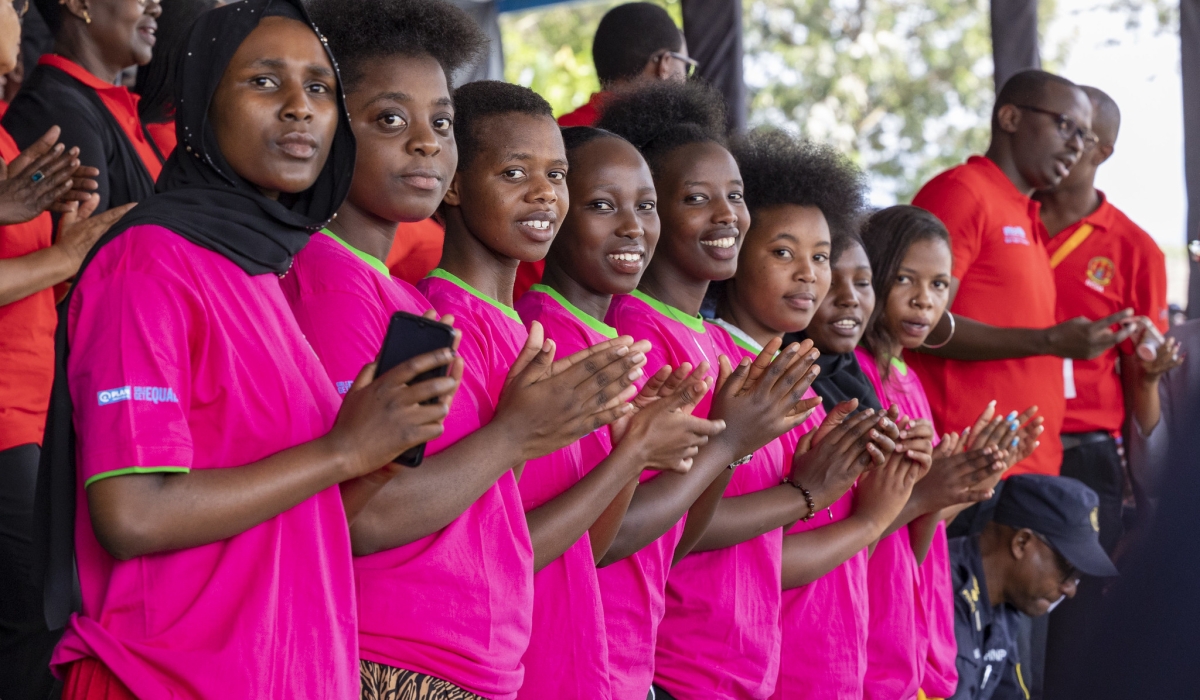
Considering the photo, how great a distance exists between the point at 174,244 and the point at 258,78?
0.35m

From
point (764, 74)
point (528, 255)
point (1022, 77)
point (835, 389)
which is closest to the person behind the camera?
point (528, 255)

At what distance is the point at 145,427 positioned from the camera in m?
1.66

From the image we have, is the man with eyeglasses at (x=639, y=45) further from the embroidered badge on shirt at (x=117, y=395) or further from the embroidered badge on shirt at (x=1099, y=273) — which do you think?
the embroidered badge on shirt at (x=117, y=395)

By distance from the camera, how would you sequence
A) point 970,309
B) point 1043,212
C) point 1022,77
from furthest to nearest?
point 1043,212 → point 1022,77 → point 970,309

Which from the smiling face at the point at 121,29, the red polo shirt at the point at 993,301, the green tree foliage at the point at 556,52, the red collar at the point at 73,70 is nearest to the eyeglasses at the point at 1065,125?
the red polo shirt at the point at 993,301

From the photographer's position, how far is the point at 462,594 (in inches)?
81.4

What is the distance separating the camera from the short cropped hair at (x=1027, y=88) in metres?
4.98

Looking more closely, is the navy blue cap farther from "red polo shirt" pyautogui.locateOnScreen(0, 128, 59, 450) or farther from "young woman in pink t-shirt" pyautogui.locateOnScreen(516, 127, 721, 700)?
"red polo shirt" pyautogui.locateOnScreen(0, 128, 59, 450)

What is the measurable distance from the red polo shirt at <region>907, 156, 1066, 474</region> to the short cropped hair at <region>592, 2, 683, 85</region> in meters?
1.14

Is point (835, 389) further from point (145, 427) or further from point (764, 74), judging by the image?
point (764, 74)

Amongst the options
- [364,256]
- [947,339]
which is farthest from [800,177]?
[364,256]

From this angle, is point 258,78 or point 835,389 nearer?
point 258,78

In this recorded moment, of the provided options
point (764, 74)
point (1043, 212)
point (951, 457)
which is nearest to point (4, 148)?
point (951, 457)

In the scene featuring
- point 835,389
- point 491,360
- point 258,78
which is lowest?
point 835,389
